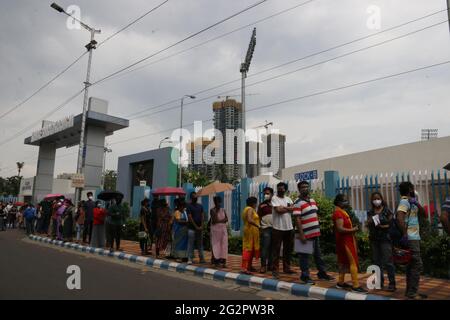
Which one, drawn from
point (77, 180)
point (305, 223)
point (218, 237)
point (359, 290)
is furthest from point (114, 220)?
point (359, 290)

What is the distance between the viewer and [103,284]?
6.42 meters

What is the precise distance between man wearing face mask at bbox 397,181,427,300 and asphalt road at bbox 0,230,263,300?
90.9 inches

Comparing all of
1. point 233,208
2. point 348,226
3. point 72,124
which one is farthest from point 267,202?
point 72,124

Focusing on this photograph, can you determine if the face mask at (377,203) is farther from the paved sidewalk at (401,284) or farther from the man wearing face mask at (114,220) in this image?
the man wearing face mask at (114,220)

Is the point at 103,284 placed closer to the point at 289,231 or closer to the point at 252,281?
the point at 252,281

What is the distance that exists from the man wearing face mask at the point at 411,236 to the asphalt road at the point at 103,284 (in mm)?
2310

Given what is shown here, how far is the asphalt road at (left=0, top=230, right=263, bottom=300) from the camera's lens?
5.60 metres

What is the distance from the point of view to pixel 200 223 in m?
9.16

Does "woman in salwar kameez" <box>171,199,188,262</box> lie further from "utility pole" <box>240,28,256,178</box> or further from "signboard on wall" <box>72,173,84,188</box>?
"utility pole" <box>240,28,256,178</box>

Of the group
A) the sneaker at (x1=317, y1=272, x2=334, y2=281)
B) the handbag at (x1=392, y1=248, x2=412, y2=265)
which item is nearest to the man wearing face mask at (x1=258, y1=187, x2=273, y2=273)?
the sneaker at (x1=317, y1=272, x2=334, y2=281)

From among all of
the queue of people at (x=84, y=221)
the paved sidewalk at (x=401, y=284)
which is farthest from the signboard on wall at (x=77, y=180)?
the paved sidewalk at (x=401, y=284)

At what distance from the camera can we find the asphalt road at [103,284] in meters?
5.60

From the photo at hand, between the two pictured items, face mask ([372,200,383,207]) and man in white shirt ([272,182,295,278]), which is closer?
face mask ([372,200,383,207])
